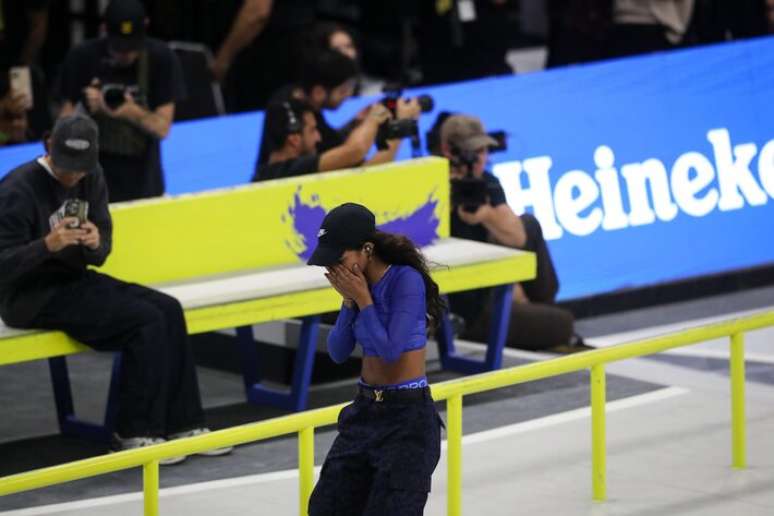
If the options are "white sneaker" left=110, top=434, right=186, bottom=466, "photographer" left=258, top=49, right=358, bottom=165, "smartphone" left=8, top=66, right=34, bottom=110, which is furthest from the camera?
"smartphone" left=8, top=66, right=34, bottom=110

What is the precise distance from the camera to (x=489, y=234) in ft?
39.1

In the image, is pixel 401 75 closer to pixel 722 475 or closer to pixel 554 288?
pixel 554 288

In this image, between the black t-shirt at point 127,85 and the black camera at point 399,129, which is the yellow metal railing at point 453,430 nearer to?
the black camera at point 399,129

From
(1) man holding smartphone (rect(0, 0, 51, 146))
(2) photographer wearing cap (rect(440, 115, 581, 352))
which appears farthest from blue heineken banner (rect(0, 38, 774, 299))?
(1) man holding smartphone (rect(0, 0, 51, 146))

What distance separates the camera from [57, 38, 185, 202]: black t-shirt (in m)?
12.0

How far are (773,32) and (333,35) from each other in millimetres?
4463

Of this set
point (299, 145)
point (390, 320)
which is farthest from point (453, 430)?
point (299, 145)

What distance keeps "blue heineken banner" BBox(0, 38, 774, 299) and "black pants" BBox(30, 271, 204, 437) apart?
2.75 metres

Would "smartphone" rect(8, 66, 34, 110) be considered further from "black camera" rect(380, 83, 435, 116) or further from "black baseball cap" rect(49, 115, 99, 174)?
"black baseball cap" rect(49, 115, 99, 174)

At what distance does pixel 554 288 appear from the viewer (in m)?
12.2

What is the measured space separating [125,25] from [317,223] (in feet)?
5.82

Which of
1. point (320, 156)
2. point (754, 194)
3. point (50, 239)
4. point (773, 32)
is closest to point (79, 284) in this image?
point (50, 239)

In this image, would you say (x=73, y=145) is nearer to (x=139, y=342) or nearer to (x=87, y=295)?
(x=87, y=295)

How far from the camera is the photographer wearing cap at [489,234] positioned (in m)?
11.8
